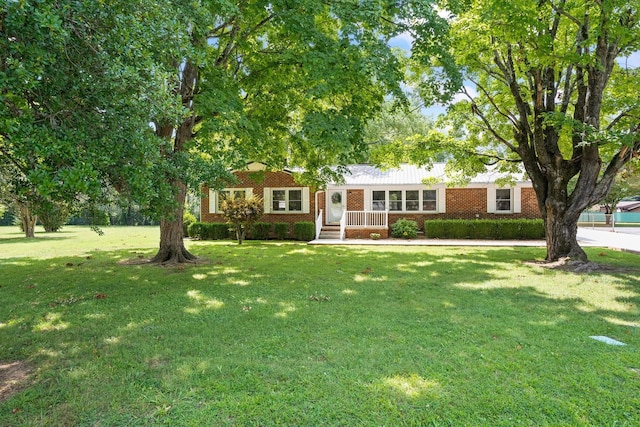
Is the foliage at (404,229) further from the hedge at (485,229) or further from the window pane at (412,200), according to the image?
the window pane at (412,200)

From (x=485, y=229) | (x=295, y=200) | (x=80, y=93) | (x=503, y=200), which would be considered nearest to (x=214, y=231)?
(x=295, y=200)

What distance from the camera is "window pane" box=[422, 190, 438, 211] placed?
1998 cm

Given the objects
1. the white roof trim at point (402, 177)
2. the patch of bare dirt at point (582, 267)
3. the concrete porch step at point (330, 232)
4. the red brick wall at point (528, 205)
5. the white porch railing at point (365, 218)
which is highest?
the white roof trim at point (402, 177)

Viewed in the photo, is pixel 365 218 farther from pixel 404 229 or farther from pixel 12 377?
pixel 12 377

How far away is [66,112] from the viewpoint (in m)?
3.25

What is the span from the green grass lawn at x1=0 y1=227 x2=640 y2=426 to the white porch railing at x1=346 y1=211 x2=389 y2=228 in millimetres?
11036

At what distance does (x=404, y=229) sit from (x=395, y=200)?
2.02 m

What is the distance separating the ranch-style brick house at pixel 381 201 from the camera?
63.4 feet

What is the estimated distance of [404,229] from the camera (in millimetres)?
18953

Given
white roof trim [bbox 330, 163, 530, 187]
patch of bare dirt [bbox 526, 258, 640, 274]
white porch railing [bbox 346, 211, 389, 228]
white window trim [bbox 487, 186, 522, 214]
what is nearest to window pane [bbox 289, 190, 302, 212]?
white roof trim [bbox 330, 163, 530, 187]

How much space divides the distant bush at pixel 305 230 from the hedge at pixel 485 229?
5642mm

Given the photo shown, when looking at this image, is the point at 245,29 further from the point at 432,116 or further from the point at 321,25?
the point at 432,116

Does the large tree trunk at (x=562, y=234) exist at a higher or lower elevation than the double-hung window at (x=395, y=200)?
lower

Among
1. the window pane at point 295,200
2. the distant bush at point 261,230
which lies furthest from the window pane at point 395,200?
the distant bush at point 261,230
